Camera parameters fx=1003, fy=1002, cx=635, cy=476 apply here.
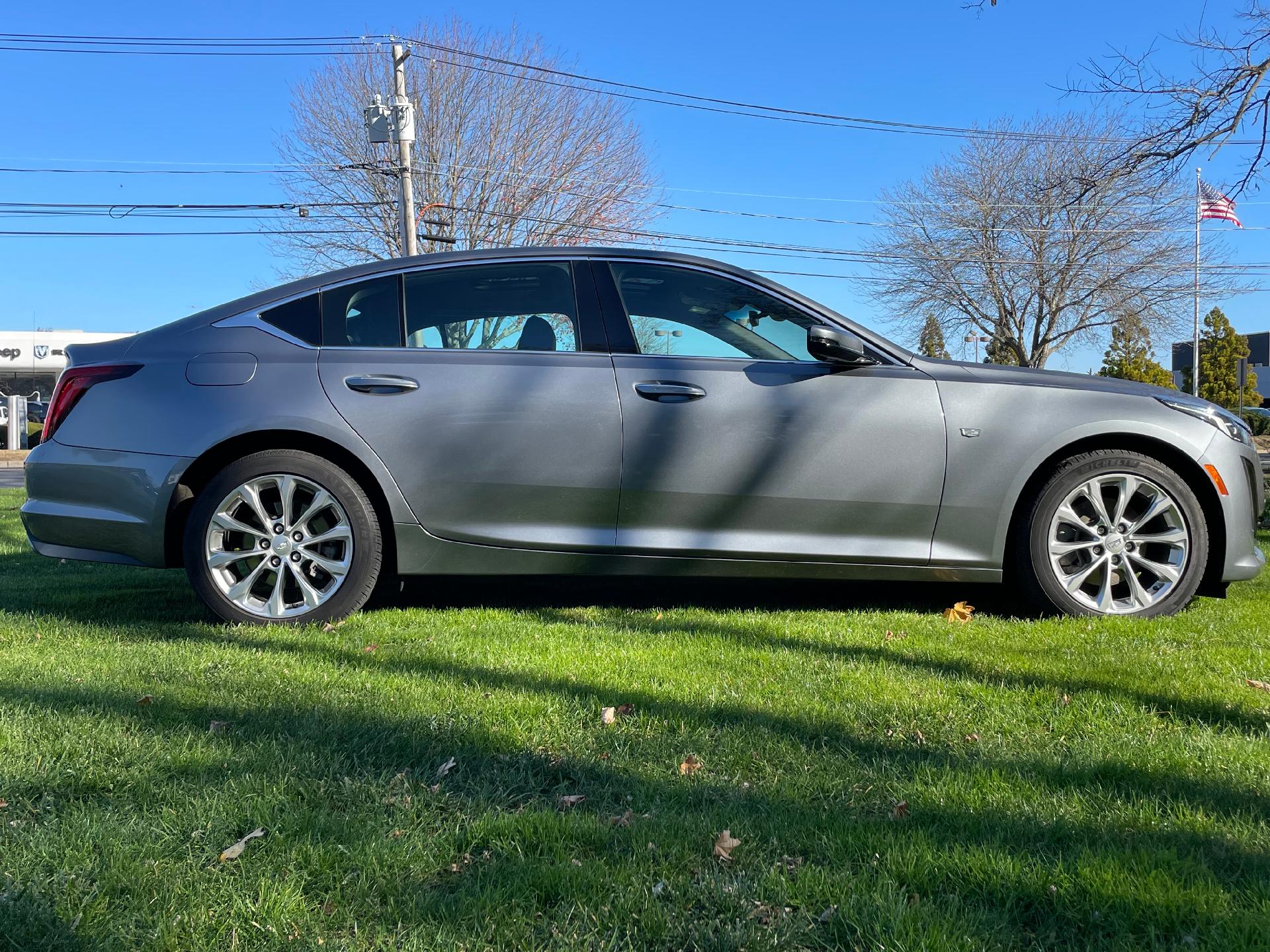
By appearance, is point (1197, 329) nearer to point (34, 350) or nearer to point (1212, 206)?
point (1212, 206)

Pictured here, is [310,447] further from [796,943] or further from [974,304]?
[974,304]

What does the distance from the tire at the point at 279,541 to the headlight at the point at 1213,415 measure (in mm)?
3569

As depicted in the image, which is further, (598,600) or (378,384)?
(598,600)

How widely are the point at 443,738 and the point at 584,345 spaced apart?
2.13 meters

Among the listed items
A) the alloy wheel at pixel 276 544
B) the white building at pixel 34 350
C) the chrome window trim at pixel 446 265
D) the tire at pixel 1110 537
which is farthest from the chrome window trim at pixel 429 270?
the white building at pixel 34 350

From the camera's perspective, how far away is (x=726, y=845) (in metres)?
2.06

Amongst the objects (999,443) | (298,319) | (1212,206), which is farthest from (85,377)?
(1212,206)

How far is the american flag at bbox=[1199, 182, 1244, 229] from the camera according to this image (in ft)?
75.1

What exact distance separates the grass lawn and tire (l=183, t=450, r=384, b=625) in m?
0.18

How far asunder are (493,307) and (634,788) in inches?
106

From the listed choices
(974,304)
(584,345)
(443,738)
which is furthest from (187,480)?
(974,304)

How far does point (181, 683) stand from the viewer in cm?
323

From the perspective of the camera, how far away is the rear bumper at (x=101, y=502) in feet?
13.8

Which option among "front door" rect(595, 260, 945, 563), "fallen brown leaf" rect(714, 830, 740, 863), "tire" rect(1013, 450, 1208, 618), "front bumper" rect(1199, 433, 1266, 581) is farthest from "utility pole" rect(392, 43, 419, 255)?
"fallen brown leaf" rect(714, 830, 740, 863)
